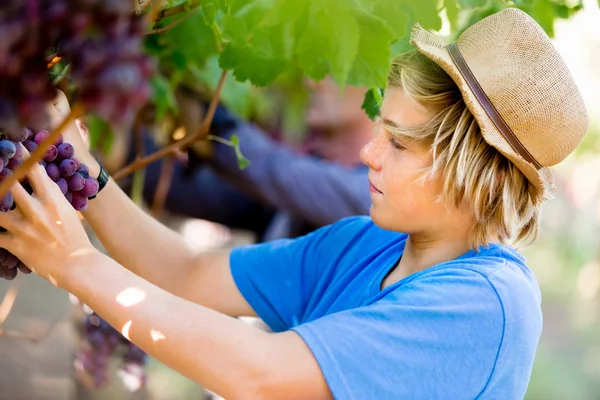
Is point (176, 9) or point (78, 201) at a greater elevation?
point (176, 9)

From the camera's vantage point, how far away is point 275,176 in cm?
268

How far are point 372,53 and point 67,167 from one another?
44cm

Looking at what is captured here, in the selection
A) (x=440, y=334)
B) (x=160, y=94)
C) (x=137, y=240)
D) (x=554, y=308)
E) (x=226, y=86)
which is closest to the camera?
(x=440, y=334)

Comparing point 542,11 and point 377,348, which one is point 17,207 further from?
point 542,11

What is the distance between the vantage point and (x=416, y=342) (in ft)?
3.55

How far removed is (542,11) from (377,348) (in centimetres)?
81

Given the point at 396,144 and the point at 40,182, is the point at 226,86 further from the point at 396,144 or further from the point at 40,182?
the point at 40,182

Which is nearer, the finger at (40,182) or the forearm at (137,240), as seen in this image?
Answer: the finger at (40,182)

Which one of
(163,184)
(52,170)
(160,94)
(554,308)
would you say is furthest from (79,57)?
(554,308)

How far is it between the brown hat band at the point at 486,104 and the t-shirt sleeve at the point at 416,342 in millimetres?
230

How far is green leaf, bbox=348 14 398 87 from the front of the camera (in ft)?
3.54

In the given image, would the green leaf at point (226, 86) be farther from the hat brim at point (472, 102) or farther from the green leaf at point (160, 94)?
the hat brim at point (472, 102)

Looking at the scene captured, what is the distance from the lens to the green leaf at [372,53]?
108 cm

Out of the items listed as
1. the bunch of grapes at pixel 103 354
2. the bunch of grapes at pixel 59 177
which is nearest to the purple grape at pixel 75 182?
the bunch of grapes at pixel 59 177
